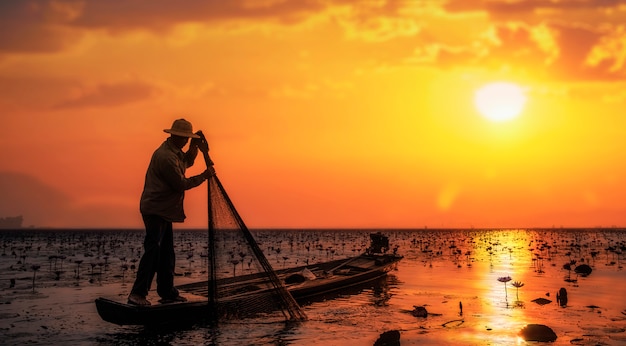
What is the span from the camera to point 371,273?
2123 cm

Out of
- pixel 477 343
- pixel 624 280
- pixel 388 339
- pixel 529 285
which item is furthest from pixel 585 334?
pixel 624 280

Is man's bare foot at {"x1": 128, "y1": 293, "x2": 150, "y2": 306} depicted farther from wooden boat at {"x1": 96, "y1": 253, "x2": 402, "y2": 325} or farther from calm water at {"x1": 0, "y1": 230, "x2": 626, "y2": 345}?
calm water at {"x1": 0, "y1": 230, "x2": 626, "y2": 345}

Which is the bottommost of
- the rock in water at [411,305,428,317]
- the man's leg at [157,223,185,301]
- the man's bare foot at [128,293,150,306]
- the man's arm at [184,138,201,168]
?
the rock in water at [411,305,428,317]

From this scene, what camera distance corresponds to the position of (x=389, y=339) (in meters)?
10.9

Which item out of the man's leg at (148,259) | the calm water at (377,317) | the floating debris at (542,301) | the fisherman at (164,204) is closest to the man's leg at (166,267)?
the fisherman at (164,204)

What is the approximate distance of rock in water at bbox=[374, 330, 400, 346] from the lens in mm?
10719

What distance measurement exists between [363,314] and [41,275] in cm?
2042

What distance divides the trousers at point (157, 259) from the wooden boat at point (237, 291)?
1.57ft

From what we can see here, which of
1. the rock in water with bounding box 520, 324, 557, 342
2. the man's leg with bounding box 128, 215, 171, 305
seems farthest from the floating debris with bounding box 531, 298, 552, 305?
the man's leg with bounding box 128, 215, 171, 305

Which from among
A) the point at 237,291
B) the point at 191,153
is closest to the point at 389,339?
the point at 237,291

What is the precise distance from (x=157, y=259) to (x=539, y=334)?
8197 mm

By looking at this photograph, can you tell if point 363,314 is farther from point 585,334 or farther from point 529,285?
point 529,285

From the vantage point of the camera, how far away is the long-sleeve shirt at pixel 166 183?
11141mm

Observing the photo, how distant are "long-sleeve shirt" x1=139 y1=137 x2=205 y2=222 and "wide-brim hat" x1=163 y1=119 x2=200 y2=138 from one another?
1.05 feet
